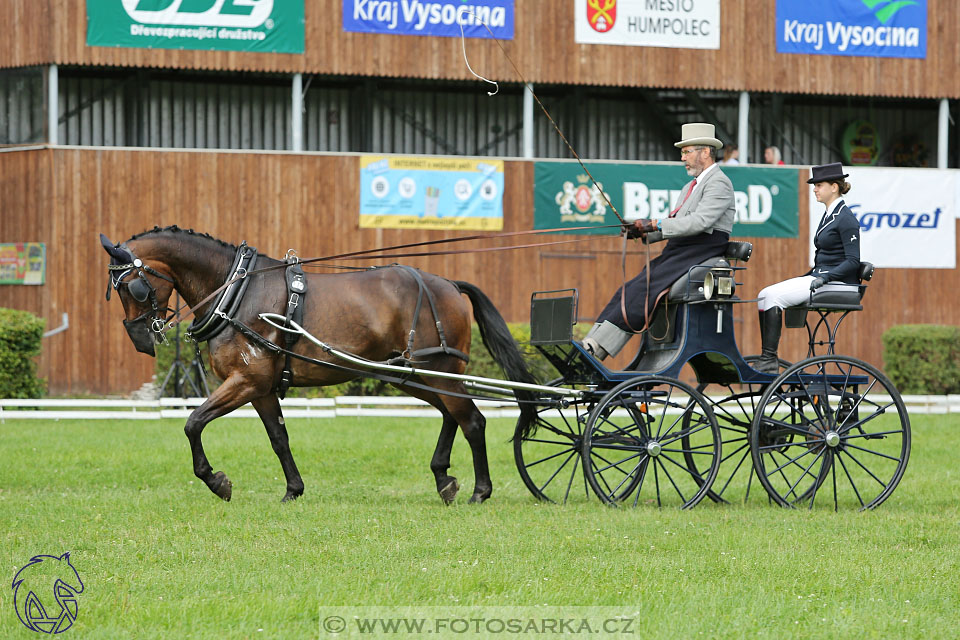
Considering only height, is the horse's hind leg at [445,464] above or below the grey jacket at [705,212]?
below

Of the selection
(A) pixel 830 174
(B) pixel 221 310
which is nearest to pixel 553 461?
(A) pixel 830 174

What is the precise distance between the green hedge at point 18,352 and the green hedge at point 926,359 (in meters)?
13.9

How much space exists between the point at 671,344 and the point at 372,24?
1341cm

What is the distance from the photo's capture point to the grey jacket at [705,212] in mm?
8844

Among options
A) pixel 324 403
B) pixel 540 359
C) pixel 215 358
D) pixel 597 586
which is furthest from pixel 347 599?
pixel 540 359

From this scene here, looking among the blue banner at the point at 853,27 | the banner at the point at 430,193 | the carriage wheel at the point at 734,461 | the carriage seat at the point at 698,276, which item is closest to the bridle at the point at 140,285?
the carriage seat at the point at 698,276

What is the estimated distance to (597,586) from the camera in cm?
621

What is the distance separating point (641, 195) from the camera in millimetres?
21625

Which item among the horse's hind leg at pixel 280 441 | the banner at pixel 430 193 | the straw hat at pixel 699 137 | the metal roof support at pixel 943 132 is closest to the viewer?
the straw hat at pixel 699 137

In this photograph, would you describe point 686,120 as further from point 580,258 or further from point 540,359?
point 540,359

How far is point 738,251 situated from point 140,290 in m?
4.40

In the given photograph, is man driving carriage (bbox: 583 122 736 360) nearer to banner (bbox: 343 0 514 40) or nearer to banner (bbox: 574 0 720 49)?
banner (bbox: 343 0 514 40)

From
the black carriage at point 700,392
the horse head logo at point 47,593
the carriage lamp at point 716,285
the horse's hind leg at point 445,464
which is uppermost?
the carriage lamp at point 716,285

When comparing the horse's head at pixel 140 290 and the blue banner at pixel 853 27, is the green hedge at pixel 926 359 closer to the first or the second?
the blue banner at pixel 853 27
